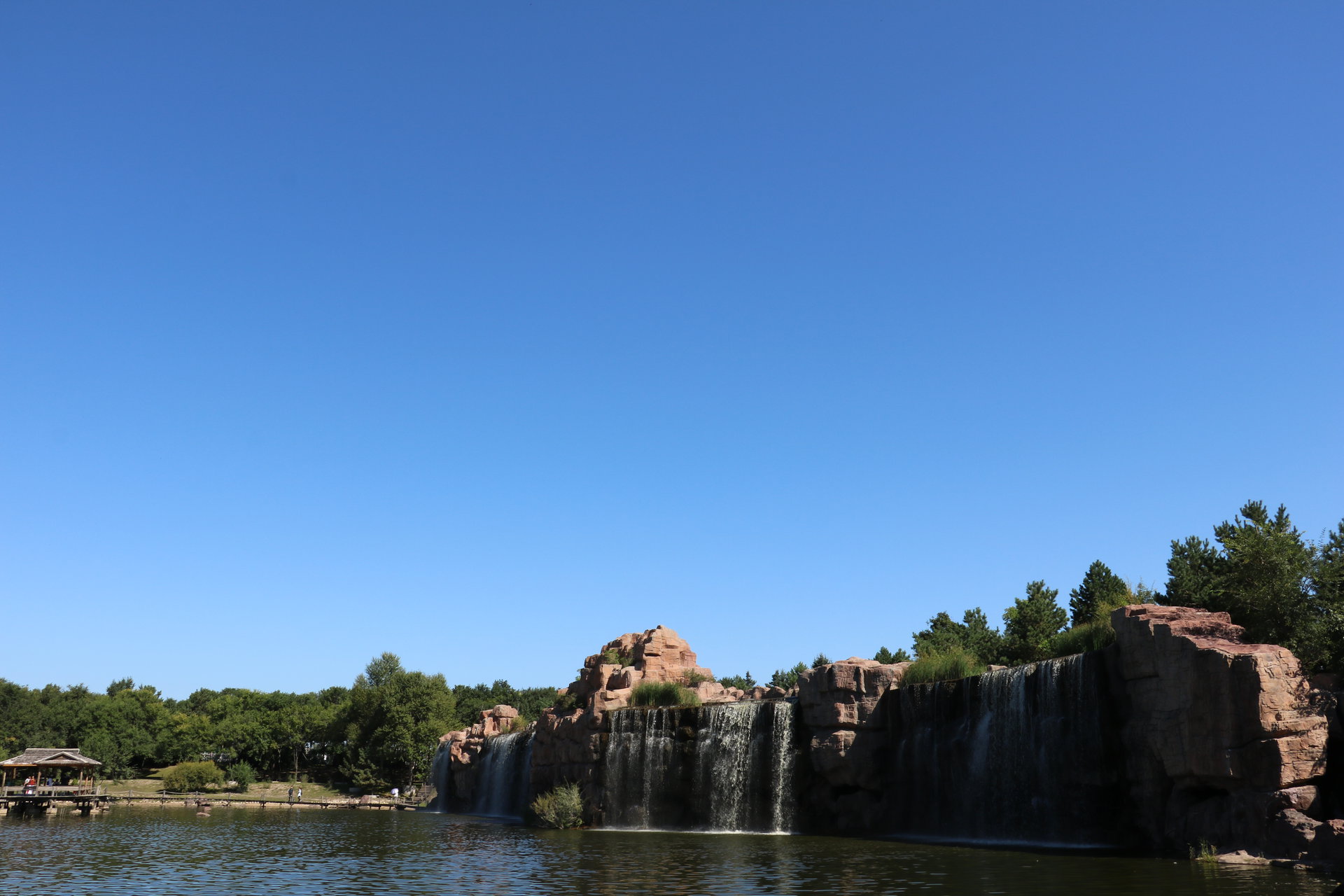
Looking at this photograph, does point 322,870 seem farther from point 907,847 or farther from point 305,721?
point 305,721

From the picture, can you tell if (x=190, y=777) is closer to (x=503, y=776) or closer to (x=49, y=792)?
(x=49, y=792)

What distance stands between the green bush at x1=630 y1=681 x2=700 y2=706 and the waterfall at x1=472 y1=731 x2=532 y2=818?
38.3ft

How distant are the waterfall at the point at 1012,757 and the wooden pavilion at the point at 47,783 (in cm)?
5382

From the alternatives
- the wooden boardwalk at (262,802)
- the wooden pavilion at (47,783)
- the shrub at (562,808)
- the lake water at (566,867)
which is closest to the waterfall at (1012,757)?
the lake water at (566,867)

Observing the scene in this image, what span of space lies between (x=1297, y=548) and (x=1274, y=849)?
498 inches

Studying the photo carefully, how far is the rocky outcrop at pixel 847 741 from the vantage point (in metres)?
42.1

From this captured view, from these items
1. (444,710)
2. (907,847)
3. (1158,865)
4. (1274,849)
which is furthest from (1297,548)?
(444,710)

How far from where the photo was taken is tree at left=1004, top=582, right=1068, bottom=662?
59.9m

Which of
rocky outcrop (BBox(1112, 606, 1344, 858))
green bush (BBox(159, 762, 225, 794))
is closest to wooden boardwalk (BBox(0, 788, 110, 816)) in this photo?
green bush (BBox(159, 762, 225, 794))

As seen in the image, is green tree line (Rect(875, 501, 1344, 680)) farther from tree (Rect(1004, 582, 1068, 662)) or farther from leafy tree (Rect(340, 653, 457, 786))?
leafy tree (Rect(340, 653, 457, 786))

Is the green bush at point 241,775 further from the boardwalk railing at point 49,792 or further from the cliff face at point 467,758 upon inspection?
the cliff face at point 467,758

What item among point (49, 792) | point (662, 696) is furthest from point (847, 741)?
point (49, 792)

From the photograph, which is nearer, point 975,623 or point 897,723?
point 897,723

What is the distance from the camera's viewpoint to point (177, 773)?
88125 mm
